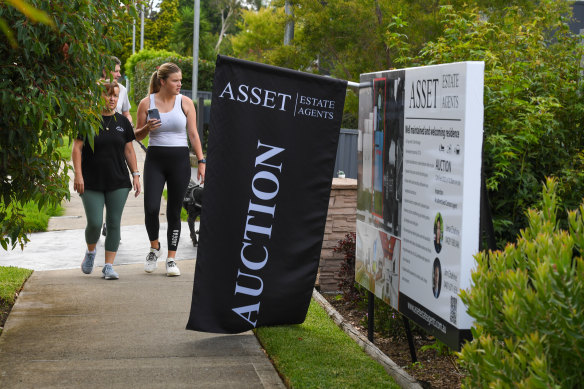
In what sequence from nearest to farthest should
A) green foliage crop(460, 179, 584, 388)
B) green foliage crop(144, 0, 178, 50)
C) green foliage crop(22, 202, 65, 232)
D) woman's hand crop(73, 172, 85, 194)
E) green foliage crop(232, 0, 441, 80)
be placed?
green foliage crop(460, 179, 584, 388) → woman's hand crop(73, 172, 85, 194) → green foliage crop(22, 202, 65, 232) → green foliage crop(232, 0, 441, 80) → green foliage crop(144, 0, 178, 50)

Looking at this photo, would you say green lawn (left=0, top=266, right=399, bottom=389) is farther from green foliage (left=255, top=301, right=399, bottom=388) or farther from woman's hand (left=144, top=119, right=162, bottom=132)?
woman's hand (left=144, top=119, right=162, bottom=132)

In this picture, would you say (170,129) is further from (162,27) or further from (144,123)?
(162,27)

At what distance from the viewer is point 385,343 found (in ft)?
20.7

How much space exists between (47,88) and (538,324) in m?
3.78

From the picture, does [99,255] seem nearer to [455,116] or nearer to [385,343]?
[385,343]

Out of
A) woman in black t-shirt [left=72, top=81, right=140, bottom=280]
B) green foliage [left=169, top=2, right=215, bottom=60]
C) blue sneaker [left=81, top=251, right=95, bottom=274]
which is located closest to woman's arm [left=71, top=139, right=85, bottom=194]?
woman in black t-shirt [left=72, top=81, right=140, bottom=280]

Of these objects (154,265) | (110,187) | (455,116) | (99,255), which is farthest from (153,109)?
(455,116)

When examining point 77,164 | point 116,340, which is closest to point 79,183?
point 77,164

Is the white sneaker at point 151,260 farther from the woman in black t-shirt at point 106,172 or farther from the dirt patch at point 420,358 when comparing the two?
the dirt patch at point 420,358

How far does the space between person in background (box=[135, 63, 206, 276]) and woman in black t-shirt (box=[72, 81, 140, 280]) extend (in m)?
0.21

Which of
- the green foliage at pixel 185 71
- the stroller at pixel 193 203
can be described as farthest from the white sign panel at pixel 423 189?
the green foliage at pixel 185 71

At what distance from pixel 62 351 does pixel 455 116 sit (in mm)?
3056

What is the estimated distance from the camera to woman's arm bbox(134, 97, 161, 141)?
25.0 ft

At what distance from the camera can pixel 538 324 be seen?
102 inches
